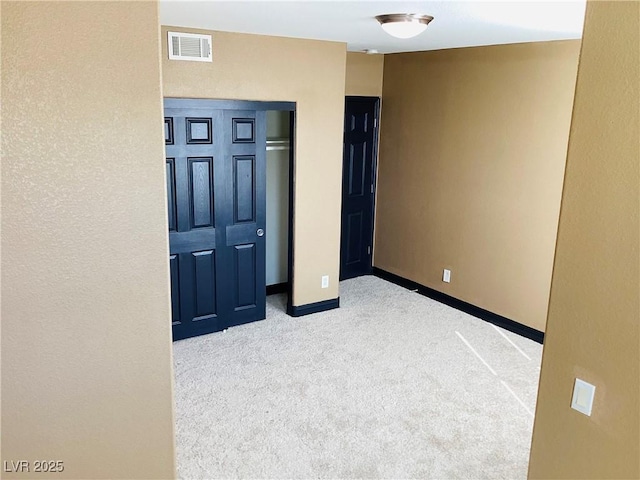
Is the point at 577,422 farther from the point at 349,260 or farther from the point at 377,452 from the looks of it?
the point at 349,260

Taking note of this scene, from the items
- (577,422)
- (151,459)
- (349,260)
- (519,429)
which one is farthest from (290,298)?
(577,422)

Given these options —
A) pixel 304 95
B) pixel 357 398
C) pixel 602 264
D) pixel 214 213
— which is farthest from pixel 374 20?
pixel 357 398

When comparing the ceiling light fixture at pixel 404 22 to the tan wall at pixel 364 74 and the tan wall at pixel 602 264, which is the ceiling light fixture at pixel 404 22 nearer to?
the tan wall at pixel 602 264

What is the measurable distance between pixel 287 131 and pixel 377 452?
10.8ft

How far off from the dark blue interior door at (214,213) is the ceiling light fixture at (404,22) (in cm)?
157

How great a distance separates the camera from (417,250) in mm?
5664

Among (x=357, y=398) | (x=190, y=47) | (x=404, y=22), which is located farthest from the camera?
(x=190, y=47)

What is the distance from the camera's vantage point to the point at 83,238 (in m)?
1.69

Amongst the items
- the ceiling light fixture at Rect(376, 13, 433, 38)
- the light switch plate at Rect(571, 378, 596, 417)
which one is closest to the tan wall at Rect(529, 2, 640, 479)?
the light switch plate at Rect(571, 378, 596, 417)

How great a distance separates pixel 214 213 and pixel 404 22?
2.18 m

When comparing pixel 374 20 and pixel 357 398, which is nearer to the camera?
pixel 374 20

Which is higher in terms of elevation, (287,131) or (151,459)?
(287,131)

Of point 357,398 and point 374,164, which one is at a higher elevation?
point 374,164

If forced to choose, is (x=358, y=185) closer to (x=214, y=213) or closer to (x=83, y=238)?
(x=214, y=213)
